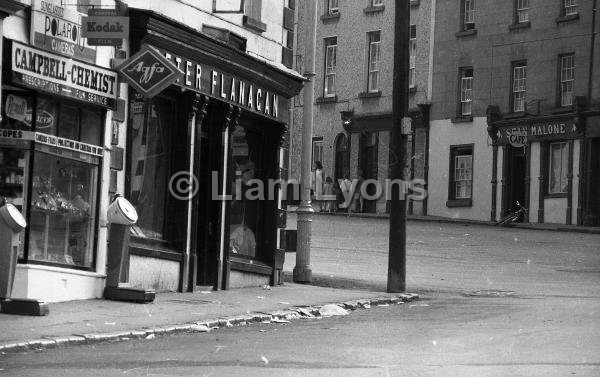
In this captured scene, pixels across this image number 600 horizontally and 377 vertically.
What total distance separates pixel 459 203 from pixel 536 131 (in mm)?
4391

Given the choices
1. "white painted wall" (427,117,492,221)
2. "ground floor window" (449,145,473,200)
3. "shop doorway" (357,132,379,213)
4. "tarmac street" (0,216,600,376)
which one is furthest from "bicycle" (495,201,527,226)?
"tarmac street" (0,216,600,376)

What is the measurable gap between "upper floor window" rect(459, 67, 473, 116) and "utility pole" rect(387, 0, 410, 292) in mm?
28842

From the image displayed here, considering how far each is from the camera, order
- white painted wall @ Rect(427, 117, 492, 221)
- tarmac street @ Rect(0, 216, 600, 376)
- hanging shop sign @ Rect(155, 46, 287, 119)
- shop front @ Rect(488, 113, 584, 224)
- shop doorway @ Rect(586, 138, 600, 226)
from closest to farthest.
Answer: tarmac street @ Rect(0, 216, 600, 376)
hanging shop sign @ Rect(155, 46, 287, 119)
shop doorway @ Rect(586, 138, 600, 226)
shop front @ Rect(488, 113, 584, 224)
white painted wall @ Rect(427, 117, 492, 221)

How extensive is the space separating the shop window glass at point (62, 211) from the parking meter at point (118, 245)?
273mm

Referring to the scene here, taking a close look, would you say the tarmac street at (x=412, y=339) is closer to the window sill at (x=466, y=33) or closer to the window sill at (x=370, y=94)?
the window sill at (x=466, y=33)

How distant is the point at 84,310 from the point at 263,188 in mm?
7957

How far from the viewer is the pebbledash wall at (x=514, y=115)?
152 feet

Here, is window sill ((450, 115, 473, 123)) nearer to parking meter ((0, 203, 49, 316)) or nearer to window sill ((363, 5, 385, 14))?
window sill ((363, 5, 385, 14))

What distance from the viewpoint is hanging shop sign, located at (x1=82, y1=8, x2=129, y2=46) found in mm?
16609

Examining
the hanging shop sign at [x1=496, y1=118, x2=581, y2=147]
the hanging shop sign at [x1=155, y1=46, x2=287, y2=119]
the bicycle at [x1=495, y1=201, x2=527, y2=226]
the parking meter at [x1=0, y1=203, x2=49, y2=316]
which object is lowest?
the parking meter at [x1=0, y1=203, x2=49, y2=316]

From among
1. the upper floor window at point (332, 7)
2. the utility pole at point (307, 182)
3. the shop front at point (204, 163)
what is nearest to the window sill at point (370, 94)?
the upper floor window at point (332, 7)

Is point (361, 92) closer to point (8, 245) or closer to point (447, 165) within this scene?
point (447, 165)

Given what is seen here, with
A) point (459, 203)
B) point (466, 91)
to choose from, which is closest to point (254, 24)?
point (459, 203)

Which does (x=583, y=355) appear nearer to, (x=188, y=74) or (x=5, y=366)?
(x=5, y=366)
